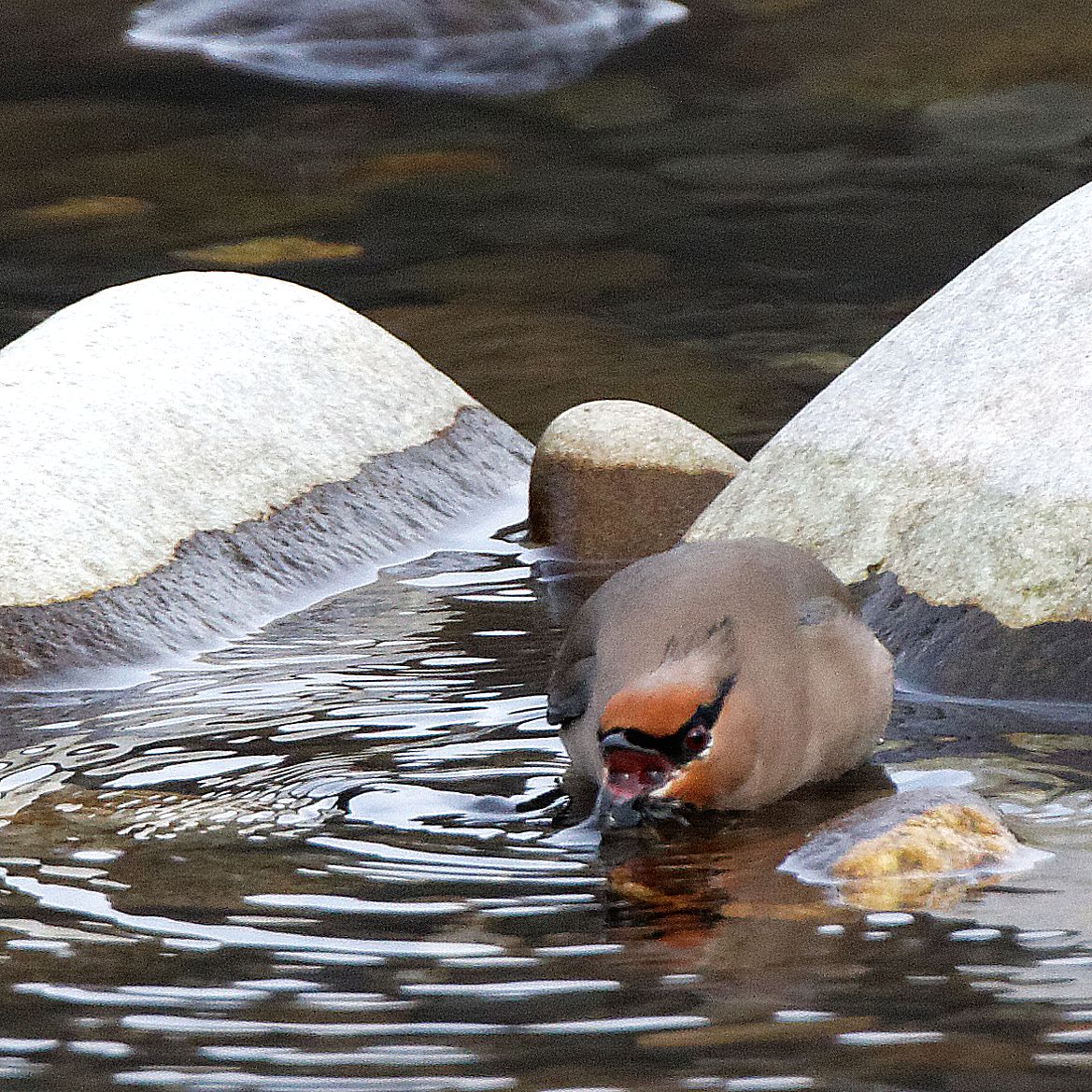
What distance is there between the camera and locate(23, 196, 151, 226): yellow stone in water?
12.8 meters

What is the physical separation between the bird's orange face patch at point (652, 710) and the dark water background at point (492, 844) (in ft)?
1.05

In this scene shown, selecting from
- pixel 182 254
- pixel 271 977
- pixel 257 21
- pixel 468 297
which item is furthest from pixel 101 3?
pixel 271 977

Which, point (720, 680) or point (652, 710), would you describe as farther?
point (720, 680)

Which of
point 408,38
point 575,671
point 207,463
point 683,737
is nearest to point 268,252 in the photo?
point 408,38

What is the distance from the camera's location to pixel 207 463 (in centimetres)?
708

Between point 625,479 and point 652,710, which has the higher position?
point 625,479

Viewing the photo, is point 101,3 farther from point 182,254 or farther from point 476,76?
point 182,254

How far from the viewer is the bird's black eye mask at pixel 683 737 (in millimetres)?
4340

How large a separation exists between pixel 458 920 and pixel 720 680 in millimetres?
775

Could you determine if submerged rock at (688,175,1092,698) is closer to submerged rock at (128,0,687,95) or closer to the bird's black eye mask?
the bird's black eye mask

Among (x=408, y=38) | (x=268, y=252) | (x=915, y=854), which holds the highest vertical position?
(x=408, y=38)

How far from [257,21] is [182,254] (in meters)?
5.18

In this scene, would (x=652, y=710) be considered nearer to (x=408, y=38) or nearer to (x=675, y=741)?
(x=675, y=741)

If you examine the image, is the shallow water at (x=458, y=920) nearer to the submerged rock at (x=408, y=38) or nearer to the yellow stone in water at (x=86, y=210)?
the yellow stone in water at (x=86, y=210)
